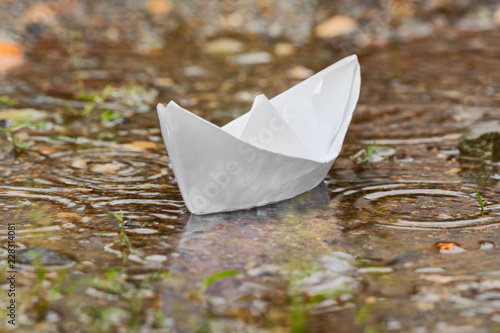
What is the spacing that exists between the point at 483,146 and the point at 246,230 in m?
1.33

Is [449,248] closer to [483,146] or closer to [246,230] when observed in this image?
[246,230]

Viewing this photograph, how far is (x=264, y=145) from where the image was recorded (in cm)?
239

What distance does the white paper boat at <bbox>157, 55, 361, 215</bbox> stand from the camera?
2.17m

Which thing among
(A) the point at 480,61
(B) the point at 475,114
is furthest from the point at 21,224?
(A) the point at 480,61

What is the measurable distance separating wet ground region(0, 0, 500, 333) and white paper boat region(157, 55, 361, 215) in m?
0.08

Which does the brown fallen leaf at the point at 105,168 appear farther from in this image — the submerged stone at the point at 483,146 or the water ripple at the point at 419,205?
the submerged stone at the point at 483,146

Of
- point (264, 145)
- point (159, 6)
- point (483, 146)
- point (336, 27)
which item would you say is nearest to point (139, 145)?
point (264, 145)

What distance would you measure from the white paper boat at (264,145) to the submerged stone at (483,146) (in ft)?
2.34

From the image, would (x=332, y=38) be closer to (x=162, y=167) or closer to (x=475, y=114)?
(x=475, y=114)

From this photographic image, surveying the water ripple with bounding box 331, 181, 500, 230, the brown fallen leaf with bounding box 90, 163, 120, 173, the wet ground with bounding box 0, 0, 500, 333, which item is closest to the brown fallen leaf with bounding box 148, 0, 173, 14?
the wet ground with bounding box 0, 0, 500, 333

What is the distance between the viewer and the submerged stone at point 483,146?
9.70 ft

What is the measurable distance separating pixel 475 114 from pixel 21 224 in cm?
252

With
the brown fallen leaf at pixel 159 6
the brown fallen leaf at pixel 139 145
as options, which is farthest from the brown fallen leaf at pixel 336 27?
the brown fallen leaf at pixel 139 145

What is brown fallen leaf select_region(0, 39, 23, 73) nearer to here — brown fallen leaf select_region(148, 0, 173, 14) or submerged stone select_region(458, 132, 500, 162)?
brown fallen leaf select_region(148, 0, 173, 14)
